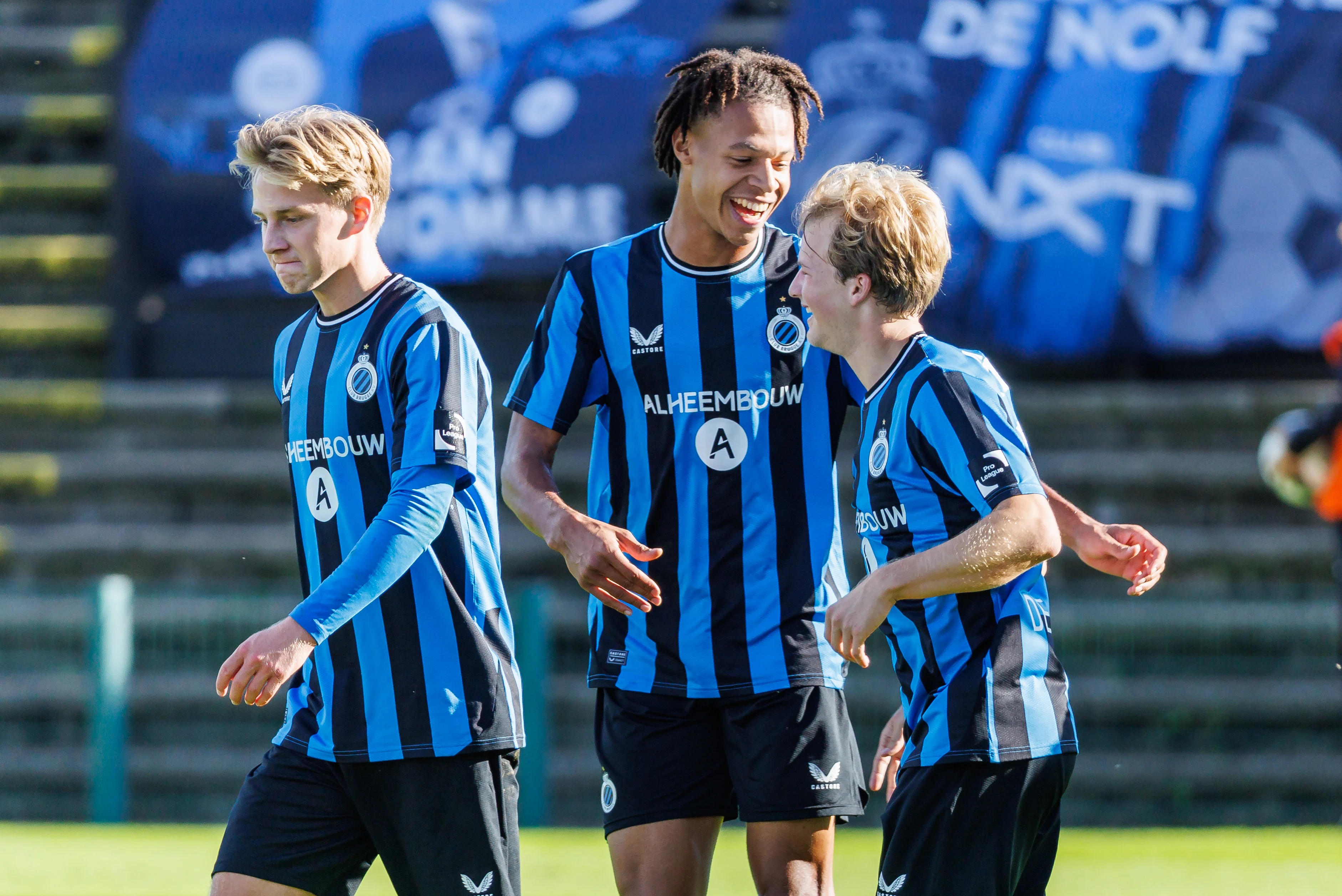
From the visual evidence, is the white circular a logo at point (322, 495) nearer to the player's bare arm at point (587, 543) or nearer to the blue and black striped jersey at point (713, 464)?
the player's bare arm at point (587, 543)

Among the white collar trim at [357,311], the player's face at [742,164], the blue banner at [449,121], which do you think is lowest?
the white collar trim at [357,311]

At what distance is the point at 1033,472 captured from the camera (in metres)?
2.92

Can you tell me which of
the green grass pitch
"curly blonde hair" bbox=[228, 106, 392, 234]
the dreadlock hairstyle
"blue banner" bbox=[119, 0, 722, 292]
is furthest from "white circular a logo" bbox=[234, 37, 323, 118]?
"curly blonde hair" bbox=[228, 106, 392, 234]

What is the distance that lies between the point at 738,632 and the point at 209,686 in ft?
23.7

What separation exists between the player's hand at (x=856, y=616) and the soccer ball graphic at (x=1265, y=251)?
8.77m

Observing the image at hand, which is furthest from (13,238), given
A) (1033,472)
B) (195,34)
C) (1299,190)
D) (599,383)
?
(1033,472)

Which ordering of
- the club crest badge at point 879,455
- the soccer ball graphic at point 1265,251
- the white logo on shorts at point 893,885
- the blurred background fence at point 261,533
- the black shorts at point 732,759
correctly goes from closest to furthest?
the white logo on shorts at point 893,885, the club crest badge at point 879,455, the black shorts at point 732,759, the blurred background fence at point 261,533, the soccer ball graphic at point 1265,251

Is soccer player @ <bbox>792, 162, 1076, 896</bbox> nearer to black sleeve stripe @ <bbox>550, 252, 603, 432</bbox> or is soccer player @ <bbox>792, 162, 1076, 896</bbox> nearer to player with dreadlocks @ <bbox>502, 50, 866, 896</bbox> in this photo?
player with dreadlocks @ <bbox>502, 50, 866, 896</bbox>

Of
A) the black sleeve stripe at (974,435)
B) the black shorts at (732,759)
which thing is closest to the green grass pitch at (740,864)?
the black shorts at (732,759)

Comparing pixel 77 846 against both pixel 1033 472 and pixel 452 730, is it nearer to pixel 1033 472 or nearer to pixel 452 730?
pixel 452 730

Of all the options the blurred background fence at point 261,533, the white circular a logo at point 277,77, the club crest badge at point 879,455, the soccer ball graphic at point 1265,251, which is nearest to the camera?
the club crest badge at point 879,455

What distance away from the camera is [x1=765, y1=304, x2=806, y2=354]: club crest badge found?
11.8 feet

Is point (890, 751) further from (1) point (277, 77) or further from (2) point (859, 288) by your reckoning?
(1) point (277, 77)

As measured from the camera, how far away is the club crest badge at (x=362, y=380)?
328 cm
